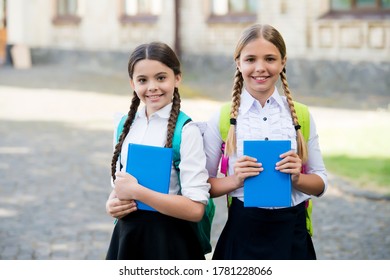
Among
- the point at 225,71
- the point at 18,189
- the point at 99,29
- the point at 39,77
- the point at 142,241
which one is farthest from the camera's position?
the point at 99,29

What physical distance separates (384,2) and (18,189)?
10.6 metres

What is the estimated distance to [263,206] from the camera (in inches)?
118

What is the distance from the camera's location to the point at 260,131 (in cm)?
316

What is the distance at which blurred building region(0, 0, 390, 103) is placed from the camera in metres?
16.9

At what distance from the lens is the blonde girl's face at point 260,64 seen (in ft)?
10.2

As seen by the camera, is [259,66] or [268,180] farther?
[259,66]

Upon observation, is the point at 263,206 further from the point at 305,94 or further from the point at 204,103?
the point at 305,94

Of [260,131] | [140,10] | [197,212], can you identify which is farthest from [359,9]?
[197,212]

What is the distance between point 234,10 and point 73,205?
13653 mm

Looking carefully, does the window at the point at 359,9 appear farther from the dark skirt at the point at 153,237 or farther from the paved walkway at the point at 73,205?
the dark skirt at the point at 153,237

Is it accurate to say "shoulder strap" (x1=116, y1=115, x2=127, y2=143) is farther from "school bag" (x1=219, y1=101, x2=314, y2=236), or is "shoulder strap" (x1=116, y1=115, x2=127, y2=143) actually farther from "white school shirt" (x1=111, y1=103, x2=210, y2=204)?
"school bag" (x1=219, y1=101, x2=314, y2=236)

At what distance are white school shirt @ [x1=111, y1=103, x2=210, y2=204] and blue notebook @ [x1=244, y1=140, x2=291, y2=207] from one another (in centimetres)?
18

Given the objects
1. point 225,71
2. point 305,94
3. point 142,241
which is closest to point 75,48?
point 225,71

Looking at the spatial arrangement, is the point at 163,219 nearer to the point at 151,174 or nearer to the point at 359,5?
the point at 151,174
